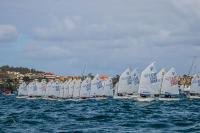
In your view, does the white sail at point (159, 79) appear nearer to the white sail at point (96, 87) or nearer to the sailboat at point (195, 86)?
the sailboat at point (195, 86)

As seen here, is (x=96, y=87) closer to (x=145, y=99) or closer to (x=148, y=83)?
(x=148, y=83)

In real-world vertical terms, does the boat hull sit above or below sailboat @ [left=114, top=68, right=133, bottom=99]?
below

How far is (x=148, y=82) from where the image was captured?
145m

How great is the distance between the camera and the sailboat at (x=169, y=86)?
14988 centimetres

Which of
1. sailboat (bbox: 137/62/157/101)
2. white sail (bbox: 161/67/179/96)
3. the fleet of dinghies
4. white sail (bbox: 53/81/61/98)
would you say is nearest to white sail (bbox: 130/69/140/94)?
the fleet of dinghies

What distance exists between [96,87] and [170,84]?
3004cm

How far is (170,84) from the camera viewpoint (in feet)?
494

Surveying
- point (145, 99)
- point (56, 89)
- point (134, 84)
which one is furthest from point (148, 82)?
point (56, 89)

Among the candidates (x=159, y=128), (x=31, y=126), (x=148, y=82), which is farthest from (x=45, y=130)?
(x=148, y=82)

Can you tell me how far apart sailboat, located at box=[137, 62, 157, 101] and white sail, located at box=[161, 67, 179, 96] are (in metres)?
Result: 4.92

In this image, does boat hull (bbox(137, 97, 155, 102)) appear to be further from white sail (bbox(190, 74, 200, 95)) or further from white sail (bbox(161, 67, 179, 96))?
white sail (bbox(190, 74, 200, 95))

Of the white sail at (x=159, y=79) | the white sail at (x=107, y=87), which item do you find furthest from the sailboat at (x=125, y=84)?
the white sail at (x=159, y=79)

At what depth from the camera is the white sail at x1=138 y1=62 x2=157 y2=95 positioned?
474 ft

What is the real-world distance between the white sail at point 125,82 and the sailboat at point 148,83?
21.9 m
